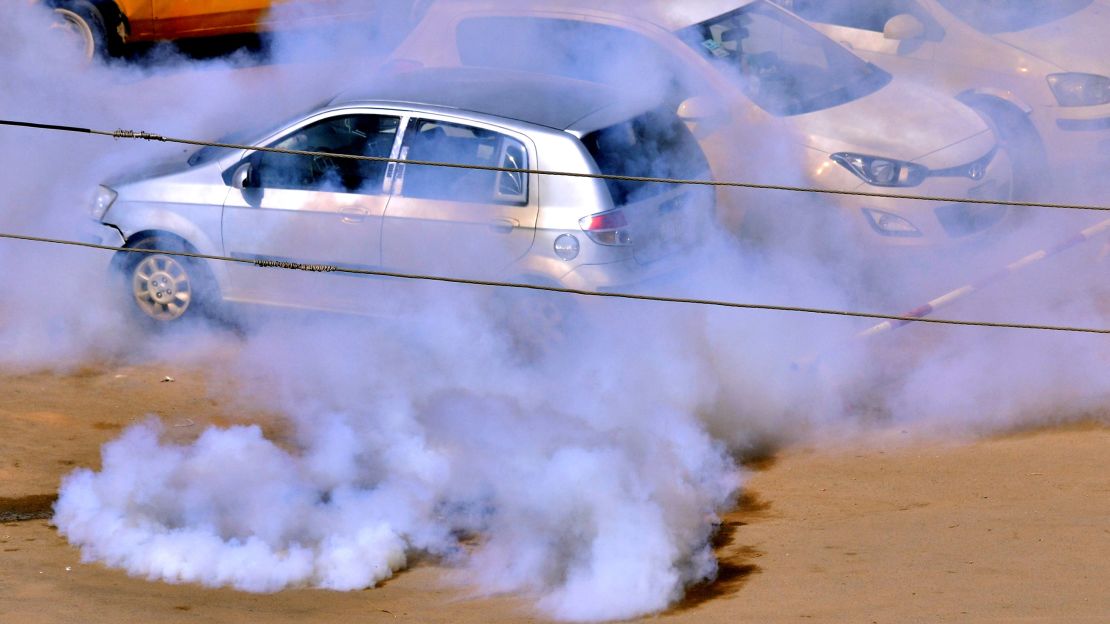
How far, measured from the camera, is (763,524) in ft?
18.8

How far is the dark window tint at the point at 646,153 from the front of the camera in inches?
277

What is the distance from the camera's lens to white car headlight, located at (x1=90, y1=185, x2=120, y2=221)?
7.75m

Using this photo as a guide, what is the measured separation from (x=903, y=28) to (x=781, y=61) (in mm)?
1317

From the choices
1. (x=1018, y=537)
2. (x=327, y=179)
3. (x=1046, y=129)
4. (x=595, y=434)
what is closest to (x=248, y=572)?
(x=595, y=434)

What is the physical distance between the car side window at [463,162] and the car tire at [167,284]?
1447 millimetres

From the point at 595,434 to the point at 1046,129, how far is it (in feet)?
18.5

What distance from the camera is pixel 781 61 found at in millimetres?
9070

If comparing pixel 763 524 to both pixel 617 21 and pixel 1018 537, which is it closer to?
pixel 1018 537

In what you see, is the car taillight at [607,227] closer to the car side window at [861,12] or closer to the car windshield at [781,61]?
the car windshield at [781,61]

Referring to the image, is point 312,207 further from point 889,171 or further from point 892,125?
point 892,125

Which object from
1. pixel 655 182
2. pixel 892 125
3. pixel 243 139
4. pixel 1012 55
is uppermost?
pixel 1012 55

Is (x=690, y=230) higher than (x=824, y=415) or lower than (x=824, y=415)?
higher

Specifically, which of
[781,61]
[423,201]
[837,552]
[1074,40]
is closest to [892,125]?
[781,61]

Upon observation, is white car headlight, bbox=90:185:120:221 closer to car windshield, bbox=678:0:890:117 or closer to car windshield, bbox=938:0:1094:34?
car windshield, bbox=678:0:890:117
